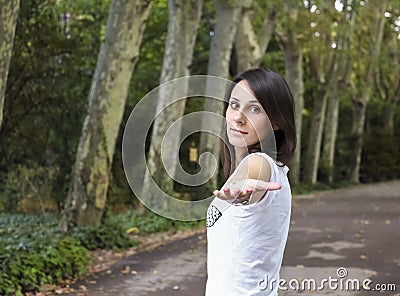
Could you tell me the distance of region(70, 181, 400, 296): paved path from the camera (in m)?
9.28

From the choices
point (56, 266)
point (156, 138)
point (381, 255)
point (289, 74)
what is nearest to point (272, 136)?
point (56, 266)

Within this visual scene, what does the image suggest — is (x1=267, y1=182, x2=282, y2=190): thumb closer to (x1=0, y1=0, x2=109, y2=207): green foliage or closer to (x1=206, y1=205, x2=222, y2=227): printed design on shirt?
(x1=206, y1=205, x2=222, y2=227): printed design on shirt

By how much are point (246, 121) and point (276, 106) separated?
12 centimetres

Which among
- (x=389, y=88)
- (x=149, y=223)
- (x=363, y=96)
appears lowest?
(x=149, y=223)

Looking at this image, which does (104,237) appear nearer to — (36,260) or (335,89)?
(36,260)

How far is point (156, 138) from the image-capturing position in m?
16.9

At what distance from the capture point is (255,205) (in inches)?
89.4

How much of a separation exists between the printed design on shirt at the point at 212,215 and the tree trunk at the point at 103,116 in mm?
10932

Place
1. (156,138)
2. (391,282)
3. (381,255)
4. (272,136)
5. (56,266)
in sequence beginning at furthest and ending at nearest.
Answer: (156,138) → (381,255) → (56,266) → (391,282) → (272,136)

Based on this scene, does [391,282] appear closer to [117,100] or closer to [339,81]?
[117,100]

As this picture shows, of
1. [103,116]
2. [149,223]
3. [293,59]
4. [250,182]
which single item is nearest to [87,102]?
[149,223]

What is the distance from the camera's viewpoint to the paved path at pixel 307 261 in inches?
365

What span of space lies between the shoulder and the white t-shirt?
0.02 m

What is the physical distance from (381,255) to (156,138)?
6.98 meters
